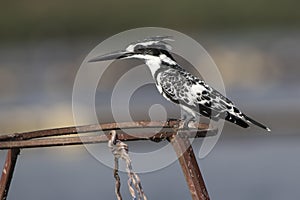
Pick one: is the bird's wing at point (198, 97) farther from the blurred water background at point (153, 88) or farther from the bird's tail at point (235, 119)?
the blurred water background at point (153, 88)

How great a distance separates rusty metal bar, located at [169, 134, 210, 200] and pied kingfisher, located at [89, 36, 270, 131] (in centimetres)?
13

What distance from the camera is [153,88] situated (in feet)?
12.4

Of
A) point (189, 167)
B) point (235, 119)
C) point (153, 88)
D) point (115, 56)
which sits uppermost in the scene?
point (153, 88)

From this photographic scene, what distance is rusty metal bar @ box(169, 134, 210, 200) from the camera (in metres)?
0.95

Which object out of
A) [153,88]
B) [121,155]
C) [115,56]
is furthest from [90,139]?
[153,88]

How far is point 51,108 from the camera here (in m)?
3.68

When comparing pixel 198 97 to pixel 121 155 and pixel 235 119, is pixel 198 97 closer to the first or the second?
pixel 235 119

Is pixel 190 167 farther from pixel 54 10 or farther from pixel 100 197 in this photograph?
pixel 54 10

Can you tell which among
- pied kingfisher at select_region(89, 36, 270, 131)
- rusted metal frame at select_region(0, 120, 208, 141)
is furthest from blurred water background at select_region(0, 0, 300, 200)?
rusted metal frame at select_region(0, 120, 208, 141)

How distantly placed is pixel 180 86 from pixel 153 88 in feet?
8.39

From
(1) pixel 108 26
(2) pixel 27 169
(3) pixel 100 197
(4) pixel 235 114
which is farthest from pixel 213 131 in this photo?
(1) pixel 108 26

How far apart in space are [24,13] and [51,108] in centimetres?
82

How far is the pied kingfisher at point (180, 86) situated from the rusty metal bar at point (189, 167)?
13cm

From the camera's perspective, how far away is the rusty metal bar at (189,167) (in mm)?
946
